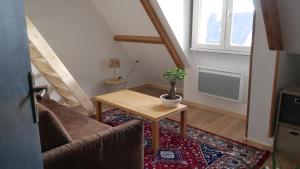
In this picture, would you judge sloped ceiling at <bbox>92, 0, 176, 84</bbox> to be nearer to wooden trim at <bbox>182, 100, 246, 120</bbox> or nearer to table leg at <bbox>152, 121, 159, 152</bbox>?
wooden trim at <bbox>182, 100, 246, 120</bbox>

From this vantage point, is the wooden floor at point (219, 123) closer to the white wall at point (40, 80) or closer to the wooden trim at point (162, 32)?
the wooden trim at point (162, 32)

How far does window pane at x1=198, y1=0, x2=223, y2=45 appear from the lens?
3.51m

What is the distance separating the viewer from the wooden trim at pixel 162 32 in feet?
11.0

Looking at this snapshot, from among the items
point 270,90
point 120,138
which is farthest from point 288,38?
point 120,138

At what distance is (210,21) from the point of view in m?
3.62

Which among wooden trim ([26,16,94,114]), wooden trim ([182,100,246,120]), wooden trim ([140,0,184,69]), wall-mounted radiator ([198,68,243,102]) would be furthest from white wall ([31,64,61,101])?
wall-mounted radiator ([198,68,243,102])

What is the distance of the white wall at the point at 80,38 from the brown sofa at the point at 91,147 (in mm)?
2283

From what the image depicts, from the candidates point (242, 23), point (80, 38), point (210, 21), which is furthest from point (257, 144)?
point (80, 38)

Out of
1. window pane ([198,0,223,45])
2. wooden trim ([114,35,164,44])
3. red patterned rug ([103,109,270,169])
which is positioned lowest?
red patterned rug ([103,109,270,169])

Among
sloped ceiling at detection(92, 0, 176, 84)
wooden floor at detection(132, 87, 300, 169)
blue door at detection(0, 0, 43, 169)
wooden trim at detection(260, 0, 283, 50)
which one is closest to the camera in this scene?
blue door at detection(0, 0, 43, 169)

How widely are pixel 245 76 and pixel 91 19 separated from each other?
250 cm

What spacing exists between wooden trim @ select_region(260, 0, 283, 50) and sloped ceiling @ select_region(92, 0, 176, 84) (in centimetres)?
176

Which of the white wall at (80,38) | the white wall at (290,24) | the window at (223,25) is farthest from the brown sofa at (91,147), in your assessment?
the white wall at (80,38)

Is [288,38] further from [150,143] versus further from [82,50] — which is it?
[82,50]
